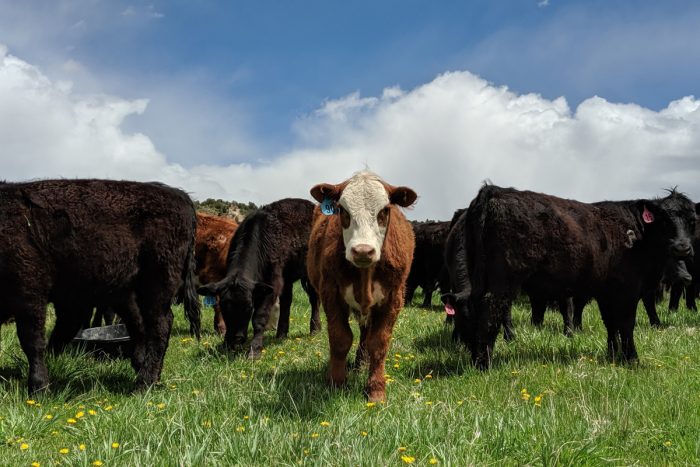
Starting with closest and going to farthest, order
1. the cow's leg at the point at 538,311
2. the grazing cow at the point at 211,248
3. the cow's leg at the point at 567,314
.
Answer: the cow's leg at the point at 567,314 → the cow's leg at the point at 538,311 → the grazing cow at the point at 211,248

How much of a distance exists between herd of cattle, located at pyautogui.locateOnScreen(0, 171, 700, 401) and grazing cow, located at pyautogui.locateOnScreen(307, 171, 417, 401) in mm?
13

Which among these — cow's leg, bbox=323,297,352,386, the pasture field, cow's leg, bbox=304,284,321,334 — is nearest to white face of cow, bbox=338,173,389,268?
cow's leg, bbox=323,297,352,386

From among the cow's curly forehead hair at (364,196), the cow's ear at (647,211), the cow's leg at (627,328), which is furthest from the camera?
the cow's ear at (647,211)

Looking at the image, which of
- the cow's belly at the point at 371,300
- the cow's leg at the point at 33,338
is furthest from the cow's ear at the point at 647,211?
the cow's leg at the point at 33,338

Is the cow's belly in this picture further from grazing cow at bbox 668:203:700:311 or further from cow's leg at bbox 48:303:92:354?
grazing cow at bbox 668:203:700:311

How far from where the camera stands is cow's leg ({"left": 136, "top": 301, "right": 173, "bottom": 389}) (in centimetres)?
573

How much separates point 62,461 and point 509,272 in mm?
4638

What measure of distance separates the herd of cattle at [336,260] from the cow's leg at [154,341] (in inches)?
0.5

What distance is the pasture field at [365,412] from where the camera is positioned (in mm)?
3559

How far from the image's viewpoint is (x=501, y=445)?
3742 mm

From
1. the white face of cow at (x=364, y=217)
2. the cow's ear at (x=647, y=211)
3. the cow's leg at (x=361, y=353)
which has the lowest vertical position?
the cow's leg at (x=361, y=353)

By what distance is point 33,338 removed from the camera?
538cm

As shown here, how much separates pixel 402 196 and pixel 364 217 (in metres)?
0.54

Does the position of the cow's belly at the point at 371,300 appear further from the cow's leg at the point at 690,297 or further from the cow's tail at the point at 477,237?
the cow's leg at the point at 690,297
